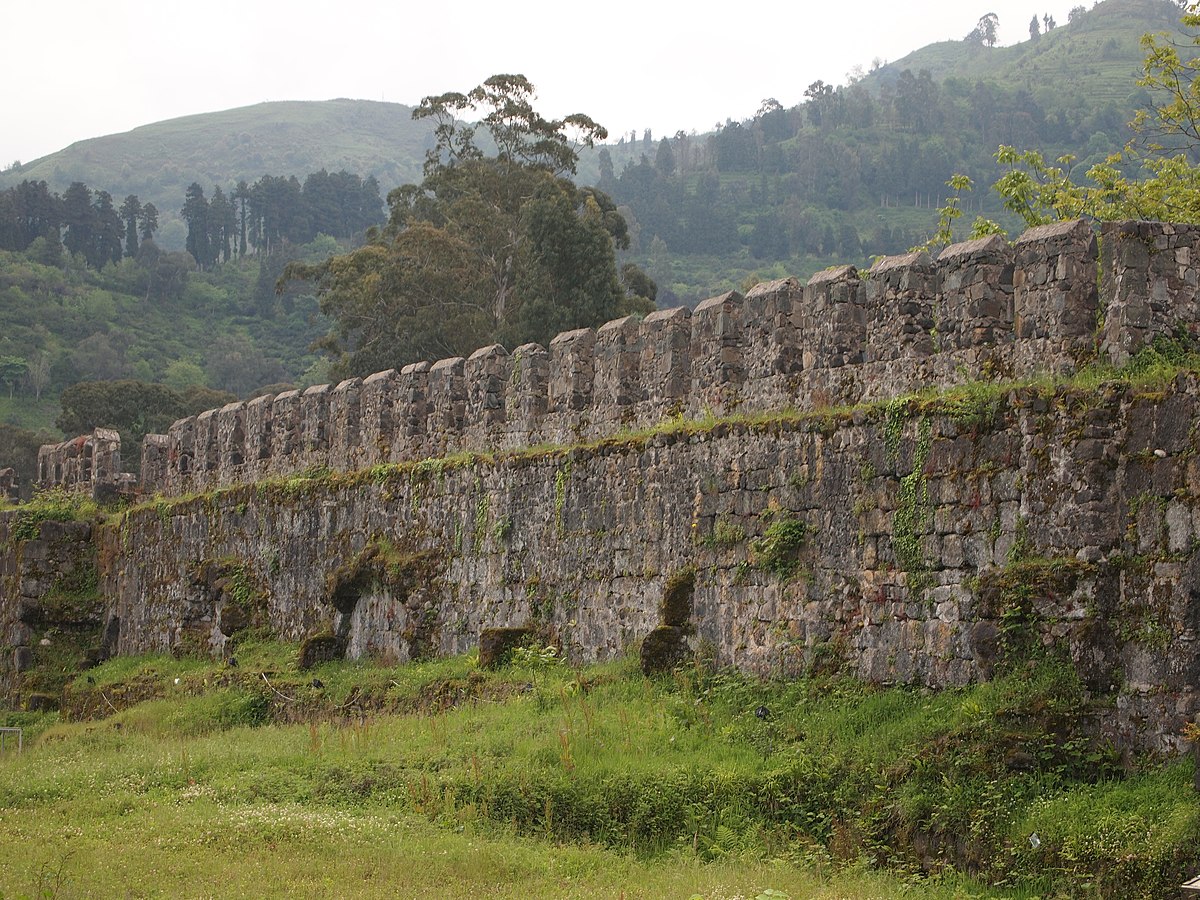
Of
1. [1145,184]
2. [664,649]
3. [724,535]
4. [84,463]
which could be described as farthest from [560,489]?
[84,463]

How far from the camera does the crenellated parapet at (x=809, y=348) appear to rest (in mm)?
11109

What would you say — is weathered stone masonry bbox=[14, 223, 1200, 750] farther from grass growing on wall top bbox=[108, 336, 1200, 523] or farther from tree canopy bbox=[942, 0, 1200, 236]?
tree canopy bbox=[942, 0, 1200, 236]

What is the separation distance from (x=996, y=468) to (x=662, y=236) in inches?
3612

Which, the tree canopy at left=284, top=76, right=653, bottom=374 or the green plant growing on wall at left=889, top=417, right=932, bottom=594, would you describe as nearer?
the green plant growing on wall at left=889, top=417, right=932, bottom=594

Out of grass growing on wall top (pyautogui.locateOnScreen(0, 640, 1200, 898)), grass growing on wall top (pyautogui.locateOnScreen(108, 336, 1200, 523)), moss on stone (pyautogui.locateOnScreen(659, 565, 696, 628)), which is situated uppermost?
grass growing on wall top (pyautogui.locateOnScreen(108, 336, 1200, 523))

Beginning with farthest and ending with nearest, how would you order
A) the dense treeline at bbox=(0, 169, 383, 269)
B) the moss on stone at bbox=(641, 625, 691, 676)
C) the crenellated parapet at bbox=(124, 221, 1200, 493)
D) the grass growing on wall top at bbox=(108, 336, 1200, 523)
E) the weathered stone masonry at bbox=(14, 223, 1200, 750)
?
the dense treeline at bbox=(0, 169, 383, 269) → the moss on stone at bbox=(641, 625, 691, 676) → the crenellated parapet at bbox=(124, 221, 1200, 493) → the grass growing on wall top at bbox=(108, 336, 1200, 523) → the weathered stone masonry at bbox=(14, 223, 1200, 750)

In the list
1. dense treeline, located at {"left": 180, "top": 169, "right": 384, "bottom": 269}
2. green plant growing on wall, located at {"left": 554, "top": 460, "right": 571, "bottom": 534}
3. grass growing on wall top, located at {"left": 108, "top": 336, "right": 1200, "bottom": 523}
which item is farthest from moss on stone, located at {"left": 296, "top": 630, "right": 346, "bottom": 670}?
dense treeline, located at {"left": 180, "top": 169, "right": 384, "bottom": 269}

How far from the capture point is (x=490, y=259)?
152ft

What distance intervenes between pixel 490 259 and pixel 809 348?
33.4m

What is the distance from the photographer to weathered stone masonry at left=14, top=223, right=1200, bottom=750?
33.5ft

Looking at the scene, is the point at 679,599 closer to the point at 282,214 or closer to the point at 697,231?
the point at 697,231

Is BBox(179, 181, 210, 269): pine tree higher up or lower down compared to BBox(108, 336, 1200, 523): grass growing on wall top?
higher up

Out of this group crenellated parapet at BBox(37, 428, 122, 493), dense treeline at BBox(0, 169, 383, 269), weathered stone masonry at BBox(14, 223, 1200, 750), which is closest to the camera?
weathered stone masonry at BBox(14, 223, 1200, 750)

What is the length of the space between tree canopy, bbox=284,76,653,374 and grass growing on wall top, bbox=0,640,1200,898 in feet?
91.8
